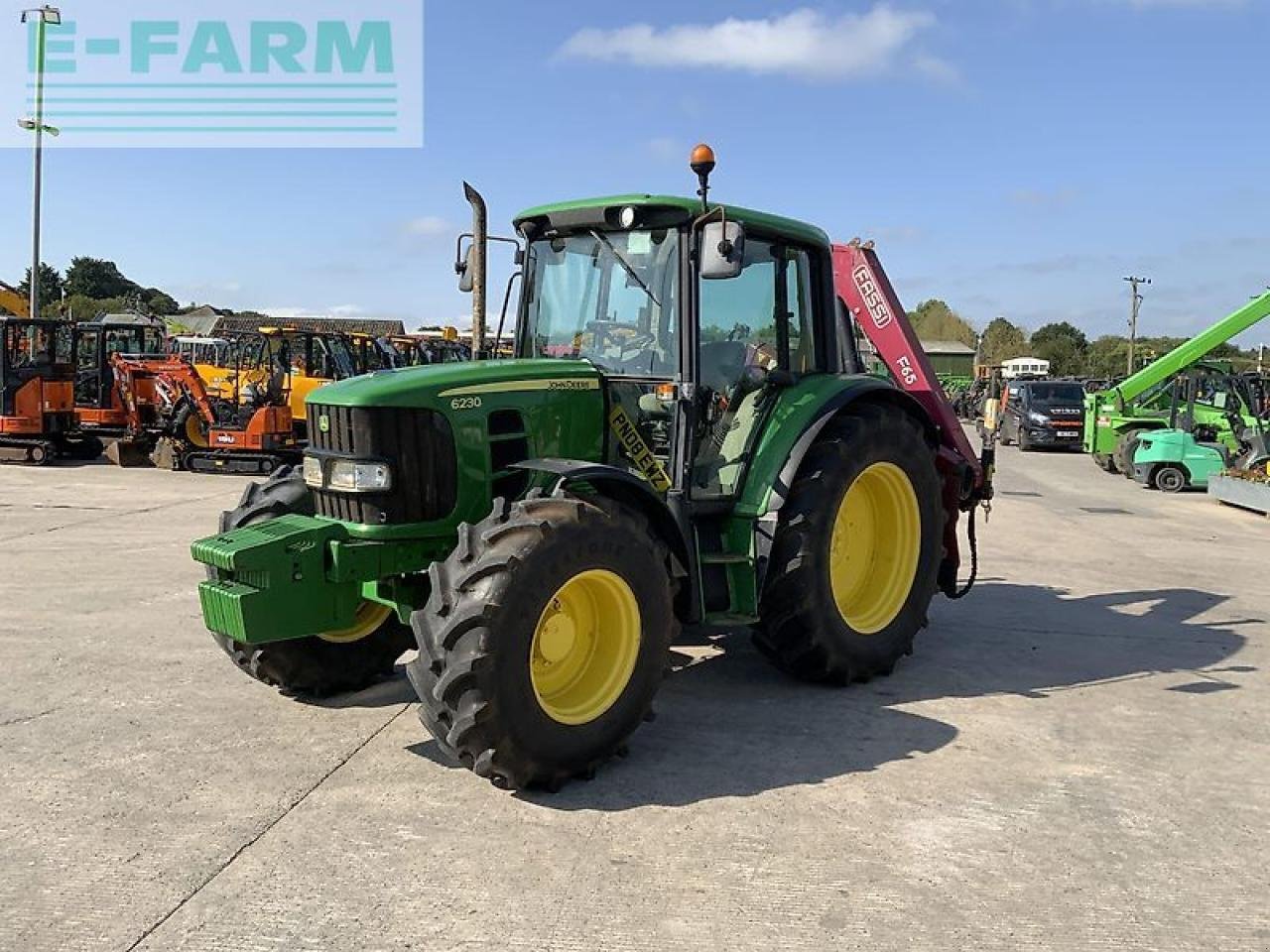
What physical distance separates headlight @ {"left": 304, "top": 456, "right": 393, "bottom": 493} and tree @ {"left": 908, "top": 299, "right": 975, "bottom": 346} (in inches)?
3083

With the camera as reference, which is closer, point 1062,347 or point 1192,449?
point 1192,449

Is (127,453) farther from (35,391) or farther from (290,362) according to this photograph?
(290,362)

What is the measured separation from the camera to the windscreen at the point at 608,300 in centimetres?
512

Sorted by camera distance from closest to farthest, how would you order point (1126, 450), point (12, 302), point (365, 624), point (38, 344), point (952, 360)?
point (365, 624), point (38, 344), point (1126, 450), point (12, 302), point (952, 360)

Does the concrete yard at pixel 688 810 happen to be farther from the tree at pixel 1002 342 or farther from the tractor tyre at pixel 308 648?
the tree at pixel 1002 342

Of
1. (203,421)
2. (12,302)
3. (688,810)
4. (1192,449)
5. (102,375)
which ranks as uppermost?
(12,302)

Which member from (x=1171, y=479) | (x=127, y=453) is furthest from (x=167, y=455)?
(x=1171, y=479)

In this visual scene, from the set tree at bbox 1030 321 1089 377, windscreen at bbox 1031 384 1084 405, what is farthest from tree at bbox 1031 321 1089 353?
windscreen at bbox 1031 384 1084 405

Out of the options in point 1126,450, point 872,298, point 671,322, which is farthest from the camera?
point 1126,450

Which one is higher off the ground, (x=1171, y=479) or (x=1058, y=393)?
(x=1058, y=393)

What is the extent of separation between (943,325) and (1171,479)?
227ft

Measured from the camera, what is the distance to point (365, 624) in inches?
209

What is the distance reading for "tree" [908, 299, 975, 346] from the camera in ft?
267

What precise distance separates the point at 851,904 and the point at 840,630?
85.6 inches
